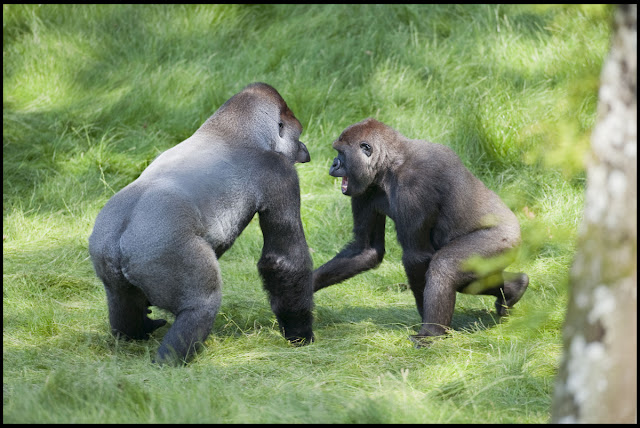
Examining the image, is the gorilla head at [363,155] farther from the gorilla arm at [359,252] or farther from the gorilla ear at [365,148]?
the gorilla arm at [359,252]

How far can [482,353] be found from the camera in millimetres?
3650

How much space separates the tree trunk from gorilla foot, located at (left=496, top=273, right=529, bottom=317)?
2453 millimetres

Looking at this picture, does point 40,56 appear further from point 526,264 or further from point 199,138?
point 526,264

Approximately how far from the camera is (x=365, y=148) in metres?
4.40

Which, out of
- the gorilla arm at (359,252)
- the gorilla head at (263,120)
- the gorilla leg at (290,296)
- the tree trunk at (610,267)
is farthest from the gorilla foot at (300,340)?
the tree trunk at (610,267)

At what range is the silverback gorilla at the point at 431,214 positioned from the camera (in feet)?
13.3

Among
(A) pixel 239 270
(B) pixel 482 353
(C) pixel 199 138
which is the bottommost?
(A) pixel 239 270

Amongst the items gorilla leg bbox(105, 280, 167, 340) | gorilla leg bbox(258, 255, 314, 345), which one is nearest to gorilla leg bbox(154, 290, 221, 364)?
gorilla leg bbox(105, 280, 167, 340)

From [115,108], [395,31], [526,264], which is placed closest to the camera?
[526,264]

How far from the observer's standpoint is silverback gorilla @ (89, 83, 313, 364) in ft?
11.6

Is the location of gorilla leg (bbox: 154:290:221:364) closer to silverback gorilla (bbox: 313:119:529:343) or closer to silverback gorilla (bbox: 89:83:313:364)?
silverback gorilla (bbox: 89:83:313:364)

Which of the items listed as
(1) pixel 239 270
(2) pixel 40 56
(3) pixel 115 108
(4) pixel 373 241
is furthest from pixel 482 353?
(2) pixel 40 56

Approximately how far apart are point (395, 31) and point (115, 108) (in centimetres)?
291

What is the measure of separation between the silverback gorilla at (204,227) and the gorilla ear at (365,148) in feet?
1.14
